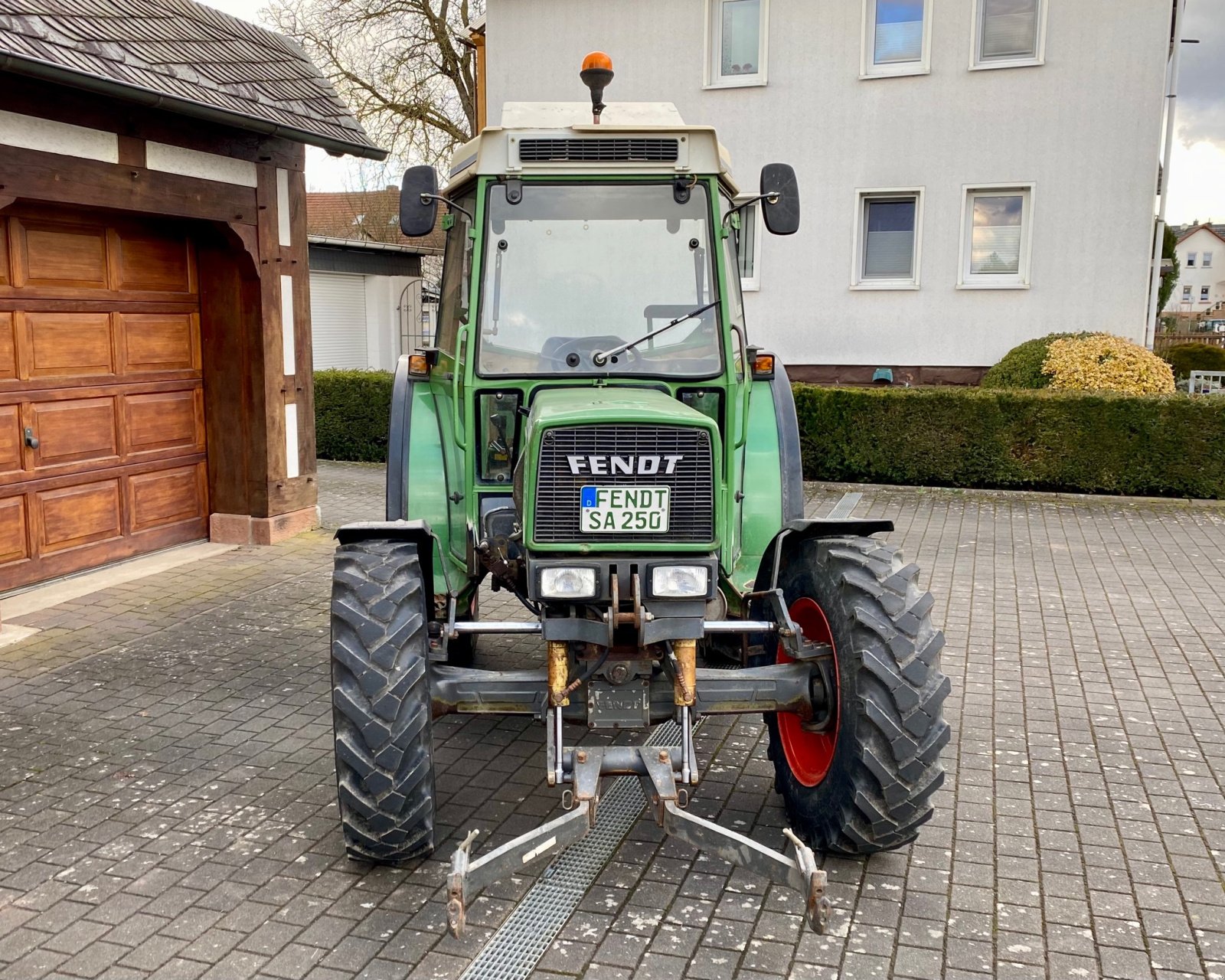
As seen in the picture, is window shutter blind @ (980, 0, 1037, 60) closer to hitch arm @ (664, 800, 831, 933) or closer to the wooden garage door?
the wooden garage door

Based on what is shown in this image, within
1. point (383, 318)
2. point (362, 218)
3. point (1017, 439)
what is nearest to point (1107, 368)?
point (1017, 439)

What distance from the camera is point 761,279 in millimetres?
17547

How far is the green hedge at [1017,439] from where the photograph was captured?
12.2 meters

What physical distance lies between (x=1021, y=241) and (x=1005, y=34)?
294cm

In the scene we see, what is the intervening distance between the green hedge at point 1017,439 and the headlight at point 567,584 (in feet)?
32.9

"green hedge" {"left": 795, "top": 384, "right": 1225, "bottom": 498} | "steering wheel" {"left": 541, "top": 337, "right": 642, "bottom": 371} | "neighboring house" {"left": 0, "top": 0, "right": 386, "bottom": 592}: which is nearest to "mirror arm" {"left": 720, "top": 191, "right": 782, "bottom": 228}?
"steering wheel" {"left": 541, "top": 337, "right": 642, "bottom": 371}

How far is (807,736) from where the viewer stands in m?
4.62

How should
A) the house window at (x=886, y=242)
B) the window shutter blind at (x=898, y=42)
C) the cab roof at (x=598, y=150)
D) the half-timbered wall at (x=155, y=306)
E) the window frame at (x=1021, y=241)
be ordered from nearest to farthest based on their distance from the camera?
the cab roof at (x=598, y=150), the half-timbered wall at (x=155, y=306), the window frame at (x=1021, y=241), the window shutter blind at (x=898, y=42), the house window at (x=886, y=242)

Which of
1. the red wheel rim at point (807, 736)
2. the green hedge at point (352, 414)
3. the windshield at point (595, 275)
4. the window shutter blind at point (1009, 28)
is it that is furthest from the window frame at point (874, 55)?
the red wheel rim at point (807, 736)

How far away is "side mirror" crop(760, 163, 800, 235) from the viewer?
15.4 feet

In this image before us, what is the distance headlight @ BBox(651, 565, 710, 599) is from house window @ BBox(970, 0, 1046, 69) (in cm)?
1446

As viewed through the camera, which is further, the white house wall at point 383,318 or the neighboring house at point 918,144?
the white house wall at point 383,318

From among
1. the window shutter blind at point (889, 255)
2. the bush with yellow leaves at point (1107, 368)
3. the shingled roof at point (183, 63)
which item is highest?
the shingled roof at point (183, 63)

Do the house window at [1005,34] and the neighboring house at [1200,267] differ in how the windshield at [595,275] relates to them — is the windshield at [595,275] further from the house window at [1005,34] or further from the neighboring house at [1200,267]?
the neighboring house at [1200,267]
